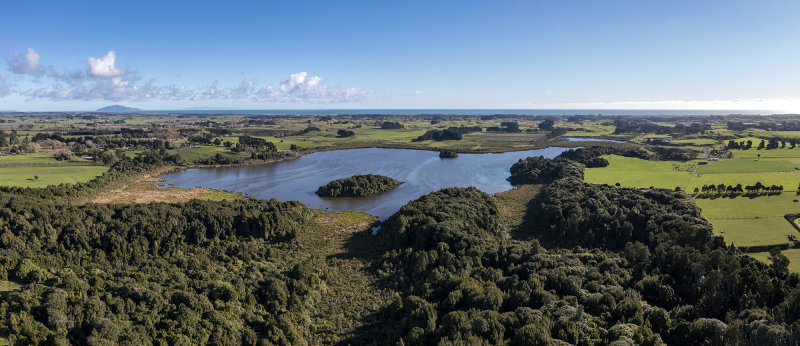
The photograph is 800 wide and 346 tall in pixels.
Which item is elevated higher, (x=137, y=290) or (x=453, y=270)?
(x=137, y=290)

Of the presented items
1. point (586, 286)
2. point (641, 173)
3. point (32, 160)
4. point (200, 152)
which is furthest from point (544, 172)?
point (32, 160)

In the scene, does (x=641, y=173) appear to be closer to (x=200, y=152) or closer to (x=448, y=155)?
(x=448, y=155)

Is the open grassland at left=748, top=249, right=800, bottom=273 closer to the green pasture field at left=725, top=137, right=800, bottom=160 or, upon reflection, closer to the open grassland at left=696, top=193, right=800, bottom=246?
the open grassland at left=696, top=193, right=800, bottom=246

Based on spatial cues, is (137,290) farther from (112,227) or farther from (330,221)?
(330,221)

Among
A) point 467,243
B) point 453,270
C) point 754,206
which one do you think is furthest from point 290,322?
point 754,206

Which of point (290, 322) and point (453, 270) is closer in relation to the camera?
point (290, 322)

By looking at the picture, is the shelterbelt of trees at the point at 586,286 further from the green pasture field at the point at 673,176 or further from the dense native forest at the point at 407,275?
the green pasture field at the point at 673,176

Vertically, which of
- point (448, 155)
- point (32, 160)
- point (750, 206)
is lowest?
point (750, 206)
